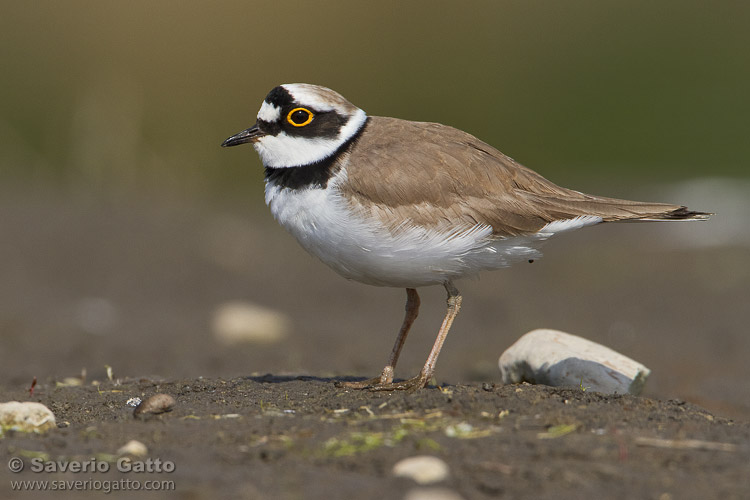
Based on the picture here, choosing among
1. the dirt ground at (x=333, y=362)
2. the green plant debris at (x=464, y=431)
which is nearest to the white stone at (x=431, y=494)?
the dirt ground at (x=333, y=362)

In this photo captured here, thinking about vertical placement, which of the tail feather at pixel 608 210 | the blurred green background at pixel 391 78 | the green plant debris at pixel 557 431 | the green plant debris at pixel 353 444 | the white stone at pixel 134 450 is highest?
the blurred green background at pixel 391 78

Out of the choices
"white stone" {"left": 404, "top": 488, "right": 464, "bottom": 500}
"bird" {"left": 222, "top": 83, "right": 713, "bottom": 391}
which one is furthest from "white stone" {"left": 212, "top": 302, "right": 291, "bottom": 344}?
"white stone" {"left": 404, "top": 488, "right": 464, "bottom": 500}

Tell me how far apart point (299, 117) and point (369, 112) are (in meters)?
10.3

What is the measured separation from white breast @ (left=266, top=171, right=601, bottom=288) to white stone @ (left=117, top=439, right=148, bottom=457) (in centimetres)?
159

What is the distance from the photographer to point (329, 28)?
18500 mm

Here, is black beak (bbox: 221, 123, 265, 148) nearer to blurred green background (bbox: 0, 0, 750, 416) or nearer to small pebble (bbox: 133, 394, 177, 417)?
small pebble (bbox: 133, 394, 177, 417)

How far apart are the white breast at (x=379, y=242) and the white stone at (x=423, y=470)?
1.61 meters

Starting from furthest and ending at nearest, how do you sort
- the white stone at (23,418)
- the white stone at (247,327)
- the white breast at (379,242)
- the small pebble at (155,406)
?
1. the white stone at (247,327)
2. the white breast at (379,242)
3. the small pebble at (155,406)
4. the white stone at (23,418)

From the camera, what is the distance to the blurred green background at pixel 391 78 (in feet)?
48.9

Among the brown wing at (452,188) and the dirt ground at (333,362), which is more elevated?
the brown wing at (452,188)

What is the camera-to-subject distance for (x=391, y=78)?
18000 millimetres

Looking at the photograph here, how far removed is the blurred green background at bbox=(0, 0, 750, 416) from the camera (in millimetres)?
8242

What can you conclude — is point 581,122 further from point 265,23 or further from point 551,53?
point 265,23

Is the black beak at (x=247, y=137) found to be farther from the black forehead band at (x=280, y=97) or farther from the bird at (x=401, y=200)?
the black forehead band at (x=280, y=97)
